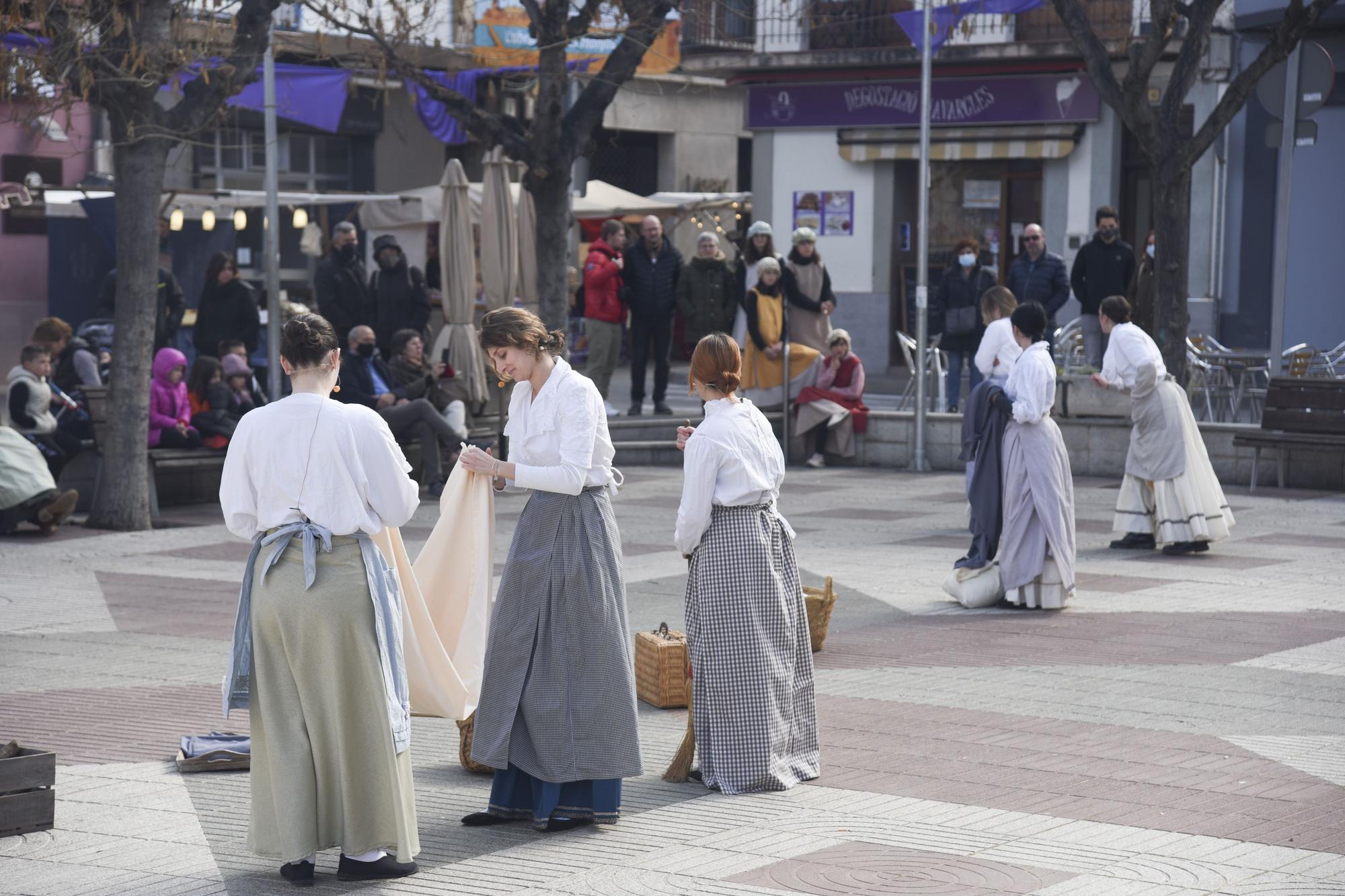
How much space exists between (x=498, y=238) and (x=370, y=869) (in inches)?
475

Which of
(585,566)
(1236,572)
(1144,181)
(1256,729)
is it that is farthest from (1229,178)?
(585,566)

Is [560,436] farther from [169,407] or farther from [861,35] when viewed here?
[861,35]

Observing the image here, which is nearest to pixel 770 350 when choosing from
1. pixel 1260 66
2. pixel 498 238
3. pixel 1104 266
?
pixel 498 238

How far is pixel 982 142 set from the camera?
27.4m

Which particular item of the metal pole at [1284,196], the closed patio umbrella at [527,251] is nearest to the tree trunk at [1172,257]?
the metal pole at [1284,196]

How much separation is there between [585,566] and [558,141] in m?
10.9

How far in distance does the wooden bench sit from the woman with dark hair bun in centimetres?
1227

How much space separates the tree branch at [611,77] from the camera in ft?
54.5

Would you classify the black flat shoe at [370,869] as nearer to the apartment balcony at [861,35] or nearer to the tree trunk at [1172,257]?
the tree trunk at [1172,257]

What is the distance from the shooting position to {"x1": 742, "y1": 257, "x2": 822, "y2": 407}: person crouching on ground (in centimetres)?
1850

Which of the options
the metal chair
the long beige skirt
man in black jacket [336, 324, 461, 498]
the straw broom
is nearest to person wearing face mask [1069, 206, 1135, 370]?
the metal chair

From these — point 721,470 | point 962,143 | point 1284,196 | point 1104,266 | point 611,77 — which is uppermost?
point 962,143

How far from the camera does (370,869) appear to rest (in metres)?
5.78

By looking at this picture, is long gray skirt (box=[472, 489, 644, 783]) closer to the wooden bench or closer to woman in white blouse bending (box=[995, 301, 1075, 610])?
woman in white blouse bending (box=[995, 301, 1075, 610])
